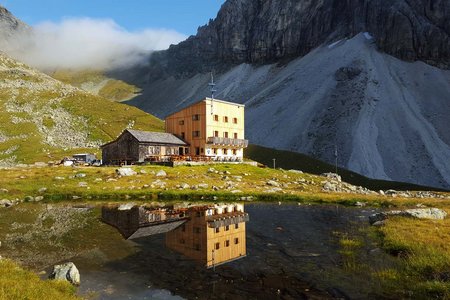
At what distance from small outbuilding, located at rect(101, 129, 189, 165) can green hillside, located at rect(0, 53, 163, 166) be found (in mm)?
30088

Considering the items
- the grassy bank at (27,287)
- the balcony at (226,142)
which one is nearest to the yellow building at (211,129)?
the balcony at (226,142)

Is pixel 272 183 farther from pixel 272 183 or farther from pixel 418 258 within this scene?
pixel 418 258

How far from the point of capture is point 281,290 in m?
14.6

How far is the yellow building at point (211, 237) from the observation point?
19641 mm

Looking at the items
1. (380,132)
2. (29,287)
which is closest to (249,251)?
(29,287)

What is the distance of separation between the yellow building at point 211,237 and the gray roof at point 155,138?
34190 millimetres

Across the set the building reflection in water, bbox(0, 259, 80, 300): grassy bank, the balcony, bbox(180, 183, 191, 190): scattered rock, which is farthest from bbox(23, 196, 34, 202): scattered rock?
the balcony

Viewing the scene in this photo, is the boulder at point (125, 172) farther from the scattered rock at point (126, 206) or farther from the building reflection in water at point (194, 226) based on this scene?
the building reflection in water at point (194, 226)

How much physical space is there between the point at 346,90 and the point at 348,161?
40033 millimetres

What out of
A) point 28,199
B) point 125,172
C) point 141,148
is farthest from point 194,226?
point 141,148

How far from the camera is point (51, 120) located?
419ft

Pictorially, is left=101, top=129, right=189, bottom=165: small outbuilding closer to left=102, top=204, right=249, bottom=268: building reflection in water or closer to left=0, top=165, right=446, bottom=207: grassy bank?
left=0, top=165, right=446, bottom=207: grassy bank

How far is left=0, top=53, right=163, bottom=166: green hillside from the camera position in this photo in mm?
101575

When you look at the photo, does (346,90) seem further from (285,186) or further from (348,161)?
(285,186)
